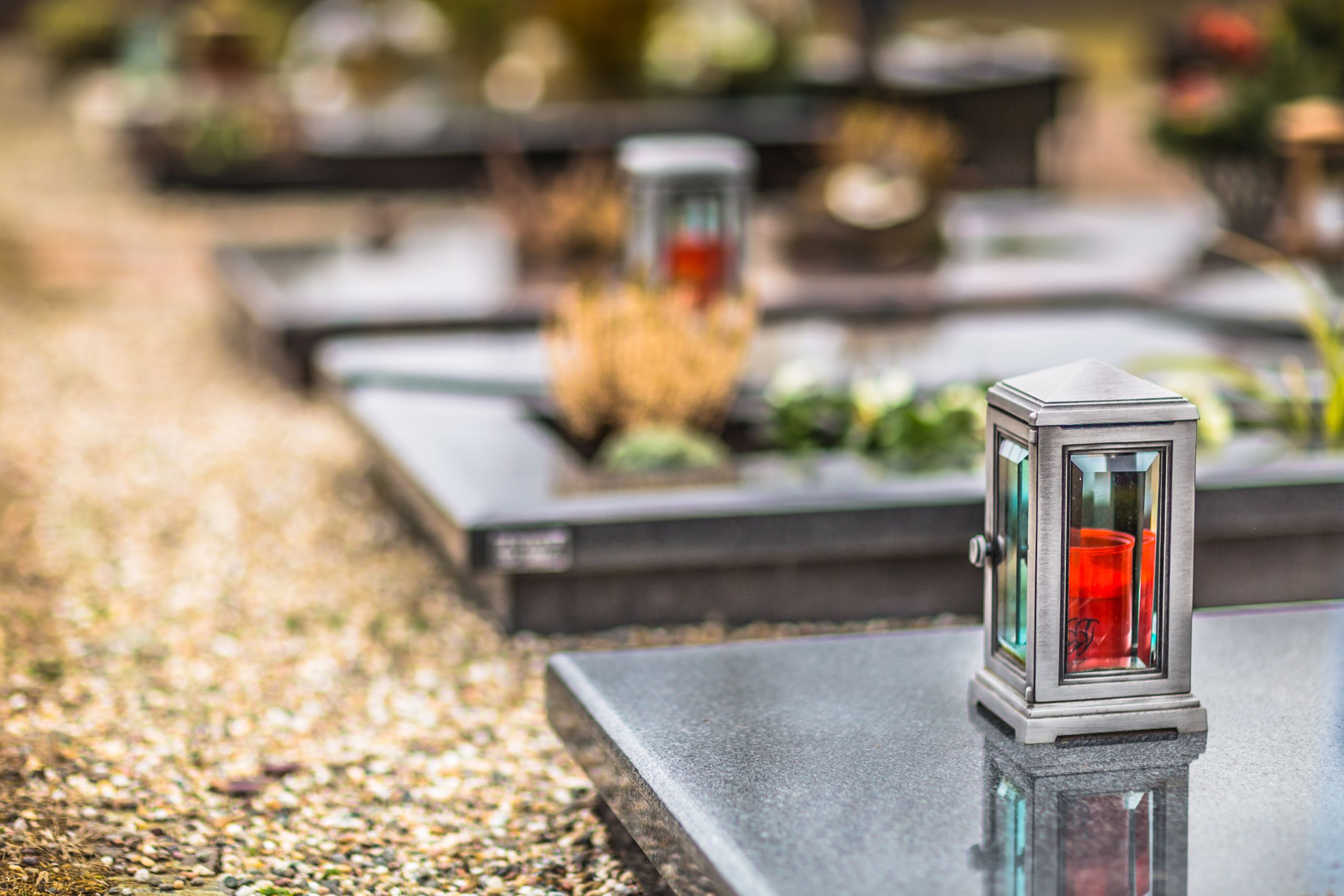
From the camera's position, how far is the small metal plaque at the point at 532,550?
4738 mm

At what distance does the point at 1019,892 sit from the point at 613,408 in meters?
3.17

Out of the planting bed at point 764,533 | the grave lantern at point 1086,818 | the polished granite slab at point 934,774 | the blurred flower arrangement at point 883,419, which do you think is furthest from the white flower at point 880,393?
the grave lantern at point 1086,818

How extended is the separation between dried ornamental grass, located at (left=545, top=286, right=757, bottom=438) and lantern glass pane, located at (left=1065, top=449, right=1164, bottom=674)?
2.46 meters

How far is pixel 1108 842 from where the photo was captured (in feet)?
9.29

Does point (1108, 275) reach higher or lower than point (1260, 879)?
lower

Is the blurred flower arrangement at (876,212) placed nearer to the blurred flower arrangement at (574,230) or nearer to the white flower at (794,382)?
the blurred flower arrangement at (574,230)

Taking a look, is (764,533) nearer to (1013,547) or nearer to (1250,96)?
(1013,547)

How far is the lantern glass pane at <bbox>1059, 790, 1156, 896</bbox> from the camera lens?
8.87 feet

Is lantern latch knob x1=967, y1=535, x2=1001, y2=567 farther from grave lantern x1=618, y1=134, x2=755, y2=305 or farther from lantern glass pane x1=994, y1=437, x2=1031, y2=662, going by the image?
grave lantern x1=618, y1=134, x2=755, y2=305

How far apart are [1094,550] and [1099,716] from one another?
280 millimetres

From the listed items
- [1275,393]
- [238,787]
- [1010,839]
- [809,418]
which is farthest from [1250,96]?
[1010,839]

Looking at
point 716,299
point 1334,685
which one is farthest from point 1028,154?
point 1334,685

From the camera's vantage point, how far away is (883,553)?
5.04 metres

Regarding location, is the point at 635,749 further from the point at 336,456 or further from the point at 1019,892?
the point at 336,456
